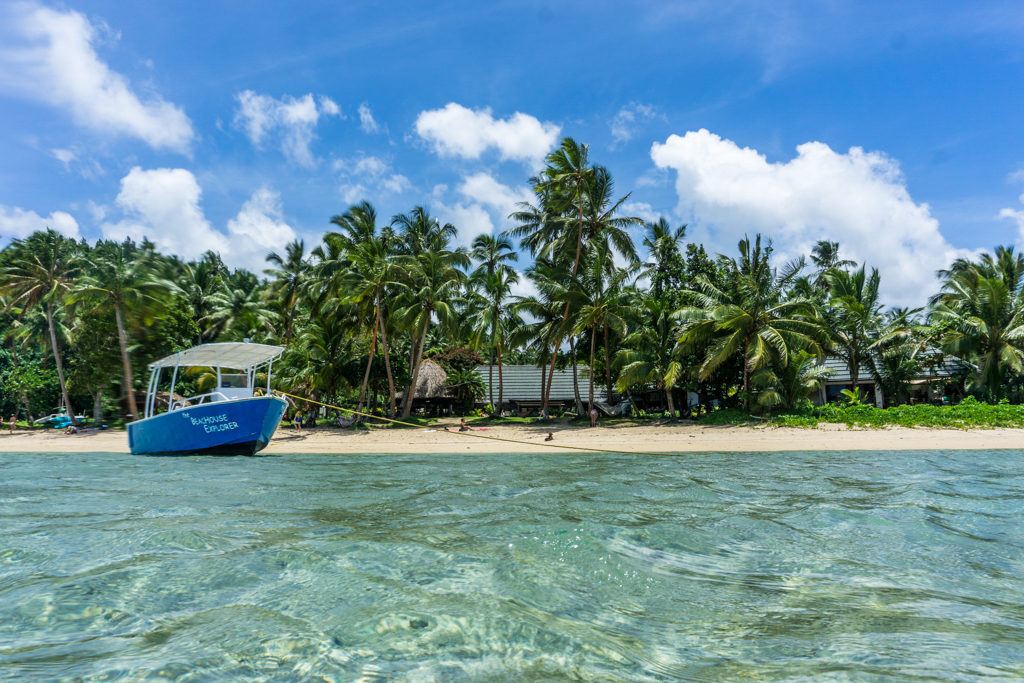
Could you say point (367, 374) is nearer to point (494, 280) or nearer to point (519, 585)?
point (494, 280)

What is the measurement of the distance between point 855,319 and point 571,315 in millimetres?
11667

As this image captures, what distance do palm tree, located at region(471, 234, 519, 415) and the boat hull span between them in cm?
1246

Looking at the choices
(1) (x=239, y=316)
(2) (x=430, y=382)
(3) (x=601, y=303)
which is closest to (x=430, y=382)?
(2) (x=430, y=382)

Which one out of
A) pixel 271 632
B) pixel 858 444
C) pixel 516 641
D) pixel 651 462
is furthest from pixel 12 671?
pixel 858 444

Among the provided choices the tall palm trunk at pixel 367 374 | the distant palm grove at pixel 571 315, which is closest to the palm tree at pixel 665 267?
the distant palm grove at pixel 571 315

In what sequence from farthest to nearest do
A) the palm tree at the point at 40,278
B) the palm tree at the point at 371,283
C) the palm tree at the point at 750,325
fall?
the palm tree at the point at 40,278, the palm tree at the point at 371,283, the palm tree at the point at 750,325

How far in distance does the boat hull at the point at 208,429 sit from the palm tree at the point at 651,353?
13.3 m

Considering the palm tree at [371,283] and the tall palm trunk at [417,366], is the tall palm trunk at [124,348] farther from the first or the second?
the tall palm trunk at [417,366]

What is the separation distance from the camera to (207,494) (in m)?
9.10

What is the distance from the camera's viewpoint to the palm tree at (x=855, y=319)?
84.2 feet

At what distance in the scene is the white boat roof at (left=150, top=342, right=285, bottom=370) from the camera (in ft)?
52.0

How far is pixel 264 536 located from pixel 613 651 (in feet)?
12.8

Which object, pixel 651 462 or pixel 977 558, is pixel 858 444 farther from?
pixel 977 558

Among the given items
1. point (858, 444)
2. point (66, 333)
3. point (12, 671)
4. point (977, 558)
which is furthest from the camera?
point (66, 333)
